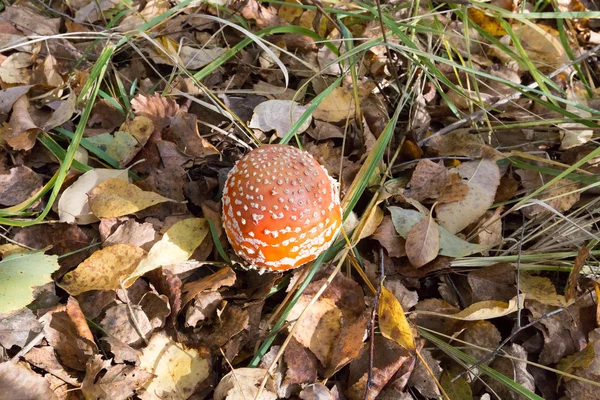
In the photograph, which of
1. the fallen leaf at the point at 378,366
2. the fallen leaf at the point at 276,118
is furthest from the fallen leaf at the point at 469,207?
the fallen leaf at the point at 276,118

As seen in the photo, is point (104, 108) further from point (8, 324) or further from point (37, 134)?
point (8, 324)

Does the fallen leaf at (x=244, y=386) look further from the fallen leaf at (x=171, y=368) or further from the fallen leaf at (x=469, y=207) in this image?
the fallen leaf at (x=469, y=207)

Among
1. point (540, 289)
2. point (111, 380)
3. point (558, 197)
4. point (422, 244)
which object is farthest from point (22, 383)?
point (558, 197)

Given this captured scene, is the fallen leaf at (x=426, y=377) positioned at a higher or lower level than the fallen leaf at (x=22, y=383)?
lower

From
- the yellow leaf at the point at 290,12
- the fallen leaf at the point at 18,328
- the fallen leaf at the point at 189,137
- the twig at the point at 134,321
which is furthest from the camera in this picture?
the yellow leaf at the point at 290,12

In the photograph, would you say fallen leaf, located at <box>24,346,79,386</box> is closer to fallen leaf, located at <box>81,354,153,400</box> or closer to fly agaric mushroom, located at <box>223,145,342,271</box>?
fallen leaf, located at <box>81,354,153,400</box>

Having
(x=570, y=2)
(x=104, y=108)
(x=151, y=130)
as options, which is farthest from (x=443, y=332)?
(x=570, y=2)

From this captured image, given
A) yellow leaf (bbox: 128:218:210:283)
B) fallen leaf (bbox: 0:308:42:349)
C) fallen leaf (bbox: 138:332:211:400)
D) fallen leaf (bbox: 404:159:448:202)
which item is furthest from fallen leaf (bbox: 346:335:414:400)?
fallen leaf (bbox: 0:308:42:349)
